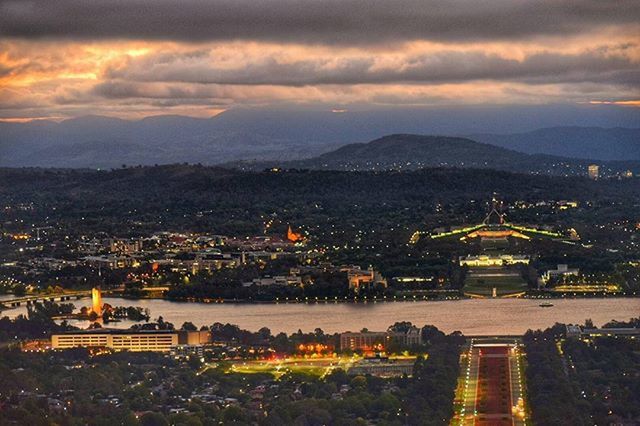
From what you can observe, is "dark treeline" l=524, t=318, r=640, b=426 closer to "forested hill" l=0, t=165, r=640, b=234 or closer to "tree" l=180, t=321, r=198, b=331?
"tree" l=180, t=321, r=198, b=331

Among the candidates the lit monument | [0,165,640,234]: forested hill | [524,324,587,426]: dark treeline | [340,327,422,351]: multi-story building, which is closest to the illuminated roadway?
[524,324,587,426]: dark treeline

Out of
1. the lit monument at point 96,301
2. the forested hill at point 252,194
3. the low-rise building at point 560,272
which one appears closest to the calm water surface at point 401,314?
the lit monument at point 96,301

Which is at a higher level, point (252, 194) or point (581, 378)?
point (252, 194)

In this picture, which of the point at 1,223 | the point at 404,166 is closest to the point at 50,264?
the point at 1,223

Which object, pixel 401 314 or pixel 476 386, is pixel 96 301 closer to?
pixel 401 314

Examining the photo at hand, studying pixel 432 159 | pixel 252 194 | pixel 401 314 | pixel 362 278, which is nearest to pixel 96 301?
pixel 362 278

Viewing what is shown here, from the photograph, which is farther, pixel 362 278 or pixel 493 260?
pixel 493 260

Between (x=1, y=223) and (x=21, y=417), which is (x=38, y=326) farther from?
(x=1, y=223)
